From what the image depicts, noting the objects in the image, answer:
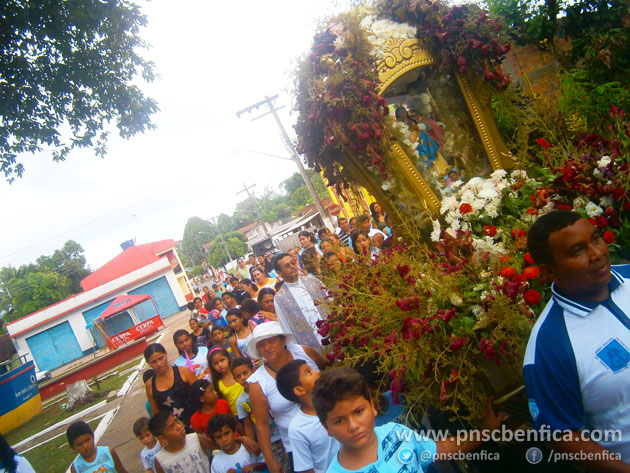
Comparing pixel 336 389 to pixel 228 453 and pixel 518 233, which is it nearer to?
pixel 518 233

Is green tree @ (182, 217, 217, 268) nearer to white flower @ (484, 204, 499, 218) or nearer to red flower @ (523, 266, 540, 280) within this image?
white flower @ (484, 204, 499, 218)

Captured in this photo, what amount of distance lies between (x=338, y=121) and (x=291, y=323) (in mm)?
1945

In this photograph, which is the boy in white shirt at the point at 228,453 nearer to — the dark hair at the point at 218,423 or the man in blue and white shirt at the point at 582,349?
the dark hair at the point at 218,423

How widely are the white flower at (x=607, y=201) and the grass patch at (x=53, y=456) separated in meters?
9.41

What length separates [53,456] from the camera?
880 centimetres

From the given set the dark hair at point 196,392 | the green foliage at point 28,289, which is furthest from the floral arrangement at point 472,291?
the green foliage at point 28,289

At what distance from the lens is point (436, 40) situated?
12.5 feet

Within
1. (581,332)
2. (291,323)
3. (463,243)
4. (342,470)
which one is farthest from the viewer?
(291,323)

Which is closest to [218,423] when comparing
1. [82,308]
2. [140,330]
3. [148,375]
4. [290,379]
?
[290,379]

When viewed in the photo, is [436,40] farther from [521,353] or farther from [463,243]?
[521,353]

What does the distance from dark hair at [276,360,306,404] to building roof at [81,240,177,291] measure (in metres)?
36.9

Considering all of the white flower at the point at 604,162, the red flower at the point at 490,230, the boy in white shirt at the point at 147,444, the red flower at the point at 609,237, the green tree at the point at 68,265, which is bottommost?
the boy in white shirt at the point at 147,444

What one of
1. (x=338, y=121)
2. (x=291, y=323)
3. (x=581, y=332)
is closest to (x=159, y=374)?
(x=291, y=323)

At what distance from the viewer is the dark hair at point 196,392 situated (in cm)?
465
